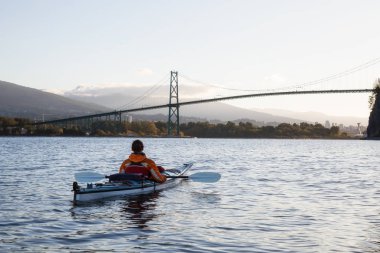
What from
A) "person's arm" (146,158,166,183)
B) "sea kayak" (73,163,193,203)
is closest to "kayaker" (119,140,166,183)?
"person's arm" (146,158,166,183)

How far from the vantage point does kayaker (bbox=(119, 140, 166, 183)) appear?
48.3ft

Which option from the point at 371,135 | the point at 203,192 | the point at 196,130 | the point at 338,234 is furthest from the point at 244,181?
the point at 196,130

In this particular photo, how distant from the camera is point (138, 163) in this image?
14.9 metres

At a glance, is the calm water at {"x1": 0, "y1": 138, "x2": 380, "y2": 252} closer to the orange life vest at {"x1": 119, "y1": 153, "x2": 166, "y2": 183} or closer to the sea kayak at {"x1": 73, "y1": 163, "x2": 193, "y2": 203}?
the sea kayak at {"x1": 73, "y1": 163, "x2": 193, "y2": 203}

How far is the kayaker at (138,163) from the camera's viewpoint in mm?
14712

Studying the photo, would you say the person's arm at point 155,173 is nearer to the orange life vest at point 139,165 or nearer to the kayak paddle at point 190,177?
the orange life vest at point 139,165

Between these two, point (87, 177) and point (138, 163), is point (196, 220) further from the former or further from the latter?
point (87, 177)

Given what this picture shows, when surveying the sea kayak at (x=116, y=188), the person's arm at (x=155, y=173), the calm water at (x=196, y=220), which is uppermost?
the person's arm at (x=155, y=173)

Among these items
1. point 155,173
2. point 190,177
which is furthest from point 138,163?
point 190,177

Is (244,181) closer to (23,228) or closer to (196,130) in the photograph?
(23,228)

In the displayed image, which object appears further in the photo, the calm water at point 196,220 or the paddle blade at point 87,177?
the paddle blade at point 87,177

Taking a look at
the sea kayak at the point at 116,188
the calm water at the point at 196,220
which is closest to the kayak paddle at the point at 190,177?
the calm water at the point at 196,220

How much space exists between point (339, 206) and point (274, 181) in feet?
23.2

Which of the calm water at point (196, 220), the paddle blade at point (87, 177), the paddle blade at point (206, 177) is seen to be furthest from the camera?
the paddle blade at point (206, 177)
